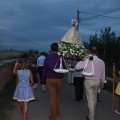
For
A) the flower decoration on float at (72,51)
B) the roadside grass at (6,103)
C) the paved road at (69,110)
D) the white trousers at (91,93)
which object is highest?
the flower decoration on float at (72,51)

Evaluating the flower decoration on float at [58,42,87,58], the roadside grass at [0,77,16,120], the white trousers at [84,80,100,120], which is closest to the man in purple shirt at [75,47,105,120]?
the white trousers at [84,80,100,120]

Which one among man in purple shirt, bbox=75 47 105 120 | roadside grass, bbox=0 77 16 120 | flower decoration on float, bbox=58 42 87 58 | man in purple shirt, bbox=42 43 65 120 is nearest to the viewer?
man in purple shirt, bbox=42 43 65 120

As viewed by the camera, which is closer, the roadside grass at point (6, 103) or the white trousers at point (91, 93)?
the white trousers at point (91, 93)

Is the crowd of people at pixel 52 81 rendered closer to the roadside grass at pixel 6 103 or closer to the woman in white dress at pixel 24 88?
the woman in white dress at pixel 24 88

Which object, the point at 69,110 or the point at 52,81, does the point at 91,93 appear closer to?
the point at 52,81

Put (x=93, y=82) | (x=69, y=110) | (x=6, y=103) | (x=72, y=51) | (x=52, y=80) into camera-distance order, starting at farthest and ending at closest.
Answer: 1. (x=6, y=103)
2. (x=69, y=110)
3. (x=72, y=51)
4. (x=93, y=82)
5. (x=52, y=80)

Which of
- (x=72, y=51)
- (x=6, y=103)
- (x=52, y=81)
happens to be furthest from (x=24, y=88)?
(x=6, y=103)

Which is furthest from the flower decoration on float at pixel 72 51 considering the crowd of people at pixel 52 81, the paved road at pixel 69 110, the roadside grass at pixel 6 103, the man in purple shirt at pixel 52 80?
the roadside grass at pixel 6 103

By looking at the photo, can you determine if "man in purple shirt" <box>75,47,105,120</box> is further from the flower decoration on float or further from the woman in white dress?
the woman in white dress

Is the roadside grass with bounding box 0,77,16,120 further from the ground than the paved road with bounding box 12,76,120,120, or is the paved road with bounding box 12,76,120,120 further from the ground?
the roadside grass with bounding box 0,77,16,120

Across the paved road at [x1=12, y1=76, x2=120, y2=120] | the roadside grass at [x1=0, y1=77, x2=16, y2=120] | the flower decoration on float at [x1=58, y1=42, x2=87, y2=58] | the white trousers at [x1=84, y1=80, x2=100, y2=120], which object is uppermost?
the flower decoration on float at [x1=58, y1=42, x2=87, y2=58]

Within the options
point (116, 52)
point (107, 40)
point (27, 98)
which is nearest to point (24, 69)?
point (27, 98)

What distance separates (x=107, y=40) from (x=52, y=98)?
24.4 meters

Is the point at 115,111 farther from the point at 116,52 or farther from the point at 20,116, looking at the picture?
the point at 116,52
